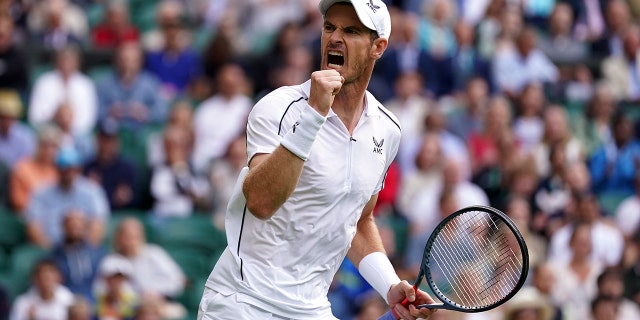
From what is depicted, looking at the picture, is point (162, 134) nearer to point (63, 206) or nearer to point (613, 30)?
point (63, 206)

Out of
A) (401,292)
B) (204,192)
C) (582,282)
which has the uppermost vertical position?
(401,292)

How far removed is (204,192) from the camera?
10.9 metres

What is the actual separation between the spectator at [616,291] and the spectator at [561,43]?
4059 mm

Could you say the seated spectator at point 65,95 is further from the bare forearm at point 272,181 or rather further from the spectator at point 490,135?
the bare forearm at point 272,181

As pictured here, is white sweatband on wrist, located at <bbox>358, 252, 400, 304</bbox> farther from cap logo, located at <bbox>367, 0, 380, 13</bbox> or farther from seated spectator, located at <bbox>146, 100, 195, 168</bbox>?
seated spectator, located at <bbox>146, 100, 195, 168</bbox>

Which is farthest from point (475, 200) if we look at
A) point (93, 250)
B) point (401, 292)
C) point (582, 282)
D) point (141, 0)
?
point (401, 292)

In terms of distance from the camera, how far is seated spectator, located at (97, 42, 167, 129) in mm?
11703

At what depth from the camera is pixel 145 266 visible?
32.3 feet

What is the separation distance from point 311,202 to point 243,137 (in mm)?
5854

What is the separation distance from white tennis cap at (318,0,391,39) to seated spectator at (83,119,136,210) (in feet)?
18.6

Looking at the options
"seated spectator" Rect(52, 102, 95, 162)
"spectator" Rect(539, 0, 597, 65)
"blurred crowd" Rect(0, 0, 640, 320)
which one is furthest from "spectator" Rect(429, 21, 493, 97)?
"seated spectator" Rect(52, 102, 95, 162)

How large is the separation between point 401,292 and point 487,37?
8569 mm

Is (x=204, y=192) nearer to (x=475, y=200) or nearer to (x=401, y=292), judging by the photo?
(x=475, y=200)

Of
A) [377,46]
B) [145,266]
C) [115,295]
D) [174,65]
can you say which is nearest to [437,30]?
[174,65]
